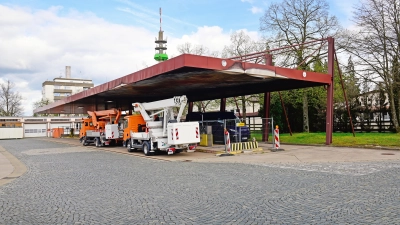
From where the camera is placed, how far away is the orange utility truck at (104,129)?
2642 cm

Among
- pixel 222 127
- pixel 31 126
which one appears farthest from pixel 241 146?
pixel 31 126

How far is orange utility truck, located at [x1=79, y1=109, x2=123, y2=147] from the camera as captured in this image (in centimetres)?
2642

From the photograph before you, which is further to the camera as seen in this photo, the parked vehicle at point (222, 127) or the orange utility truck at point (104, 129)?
the orange utility truck at point (104, 129)

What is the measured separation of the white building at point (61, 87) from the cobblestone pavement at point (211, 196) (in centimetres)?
10529

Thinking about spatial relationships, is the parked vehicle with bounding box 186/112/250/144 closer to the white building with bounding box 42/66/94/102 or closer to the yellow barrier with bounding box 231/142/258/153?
the yellow barrier with bounding box 231/142/258/153

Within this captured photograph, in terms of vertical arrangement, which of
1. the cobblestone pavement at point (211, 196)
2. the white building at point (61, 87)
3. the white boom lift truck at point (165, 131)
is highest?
the white building at point (61, 87)

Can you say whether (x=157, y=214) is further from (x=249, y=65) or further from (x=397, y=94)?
(x=397, y=94)

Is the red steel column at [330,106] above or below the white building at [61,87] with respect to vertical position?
below

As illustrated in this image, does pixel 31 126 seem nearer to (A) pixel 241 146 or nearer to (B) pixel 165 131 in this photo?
(B) pixel 165 131

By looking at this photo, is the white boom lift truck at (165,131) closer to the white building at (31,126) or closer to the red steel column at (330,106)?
the red steel column at (330,106)

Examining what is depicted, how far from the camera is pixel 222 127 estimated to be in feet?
78.0

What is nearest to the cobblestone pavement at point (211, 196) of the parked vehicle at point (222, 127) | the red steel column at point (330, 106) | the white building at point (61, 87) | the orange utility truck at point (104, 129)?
the red steel column at point (330, 106)

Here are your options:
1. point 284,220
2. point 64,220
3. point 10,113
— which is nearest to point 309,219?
point 284,220

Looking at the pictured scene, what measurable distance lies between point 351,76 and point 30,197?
3067cm
